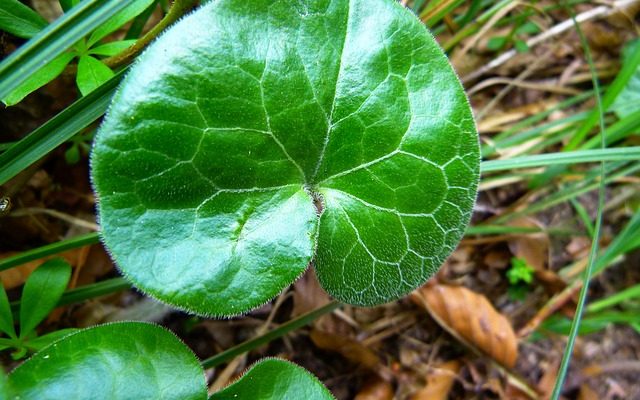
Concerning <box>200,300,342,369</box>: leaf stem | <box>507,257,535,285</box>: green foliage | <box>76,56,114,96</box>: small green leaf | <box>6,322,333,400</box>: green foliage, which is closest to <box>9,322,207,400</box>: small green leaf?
<box>6,322,333,400</box>: green foliage

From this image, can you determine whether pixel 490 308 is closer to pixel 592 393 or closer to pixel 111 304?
pixel 592 393

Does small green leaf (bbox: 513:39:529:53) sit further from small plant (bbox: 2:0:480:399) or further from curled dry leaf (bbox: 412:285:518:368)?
small plant (bbox: 2:0:480:399)

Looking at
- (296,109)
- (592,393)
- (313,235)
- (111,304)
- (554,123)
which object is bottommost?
(592,393)

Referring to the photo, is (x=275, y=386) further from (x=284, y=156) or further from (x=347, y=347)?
(x=347, y=347)

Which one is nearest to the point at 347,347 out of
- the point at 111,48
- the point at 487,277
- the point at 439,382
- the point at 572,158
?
the point at 439,382

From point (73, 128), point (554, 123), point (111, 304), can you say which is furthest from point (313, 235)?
point (554, 123)
